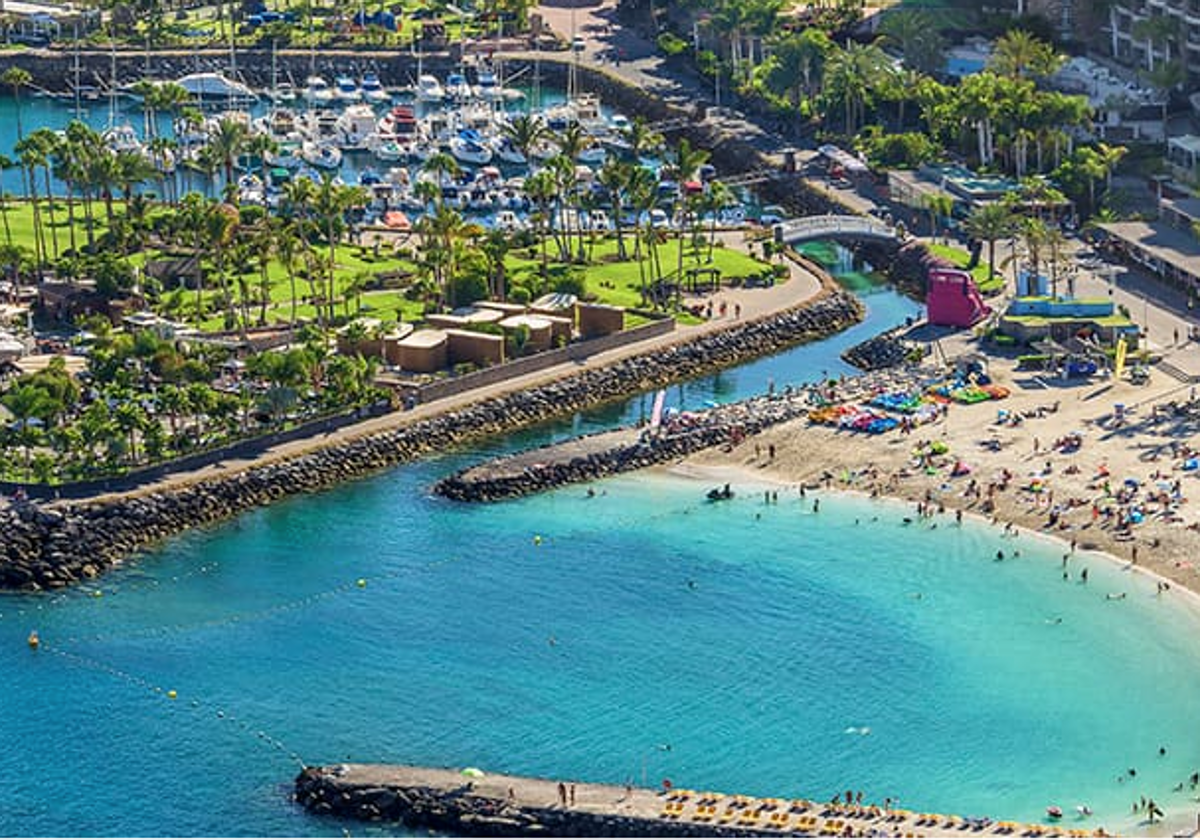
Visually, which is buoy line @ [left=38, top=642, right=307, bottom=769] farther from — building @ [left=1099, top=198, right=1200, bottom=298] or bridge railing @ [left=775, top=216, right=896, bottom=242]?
bridge railing @ [left=775, top=216, right=896, bottom=242]

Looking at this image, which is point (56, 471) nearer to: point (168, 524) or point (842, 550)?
point (168, 524)

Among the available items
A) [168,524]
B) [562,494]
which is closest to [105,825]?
[168,524]

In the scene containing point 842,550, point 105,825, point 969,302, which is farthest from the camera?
point 969,302

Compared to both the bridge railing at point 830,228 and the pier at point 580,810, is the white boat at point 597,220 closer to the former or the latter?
the bridge railing at point 830,228

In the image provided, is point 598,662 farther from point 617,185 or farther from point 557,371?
point 617,185

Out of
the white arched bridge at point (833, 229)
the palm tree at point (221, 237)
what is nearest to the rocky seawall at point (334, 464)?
the white arched bridge at point (833, 229)

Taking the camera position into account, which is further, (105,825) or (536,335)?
(536,335)

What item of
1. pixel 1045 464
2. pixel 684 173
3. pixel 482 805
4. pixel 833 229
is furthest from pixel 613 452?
pixel 833 229
